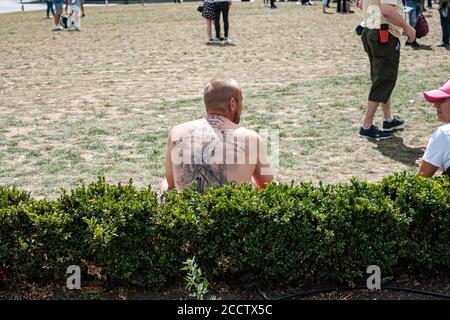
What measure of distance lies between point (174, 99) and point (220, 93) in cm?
583

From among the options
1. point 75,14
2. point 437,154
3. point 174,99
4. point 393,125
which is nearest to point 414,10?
point 174,99

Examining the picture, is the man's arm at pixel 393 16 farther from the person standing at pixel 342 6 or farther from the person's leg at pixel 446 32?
the person standing at pixel 342 6

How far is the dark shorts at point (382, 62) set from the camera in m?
7.18

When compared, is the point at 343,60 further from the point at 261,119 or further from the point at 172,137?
the point at 172,137

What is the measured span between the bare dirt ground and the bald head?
2139mm

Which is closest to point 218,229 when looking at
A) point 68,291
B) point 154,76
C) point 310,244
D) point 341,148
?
point 310,244

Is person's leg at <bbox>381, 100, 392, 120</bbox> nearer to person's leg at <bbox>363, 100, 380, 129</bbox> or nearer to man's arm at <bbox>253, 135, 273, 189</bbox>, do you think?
person's leg at <bbox>363, 100, 380, 129</bbox>

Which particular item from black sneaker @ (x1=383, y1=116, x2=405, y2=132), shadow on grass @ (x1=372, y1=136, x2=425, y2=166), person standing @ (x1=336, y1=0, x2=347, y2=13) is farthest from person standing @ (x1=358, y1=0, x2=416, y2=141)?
person standing @ (x1=336, y1=0, x2=347, y2=13)

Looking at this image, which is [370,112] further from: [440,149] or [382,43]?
[440,149]

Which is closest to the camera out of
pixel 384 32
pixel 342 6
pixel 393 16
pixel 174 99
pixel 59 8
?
pixel 393 16

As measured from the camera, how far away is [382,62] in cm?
726

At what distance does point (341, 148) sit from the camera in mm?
7328

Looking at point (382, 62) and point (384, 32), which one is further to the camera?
point (382, 62)

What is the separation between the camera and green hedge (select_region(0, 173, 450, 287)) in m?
3.93
